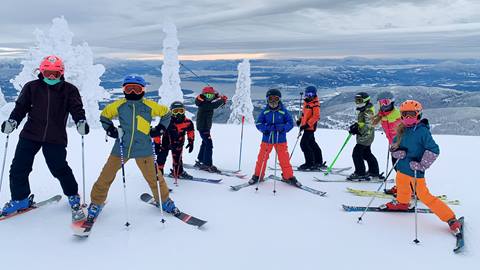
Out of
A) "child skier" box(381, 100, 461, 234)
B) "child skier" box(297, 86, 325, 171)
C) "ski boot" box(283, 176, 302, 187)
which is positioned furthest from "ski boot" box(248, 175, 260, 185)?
"child skier" box(381, 100, 461, 234)

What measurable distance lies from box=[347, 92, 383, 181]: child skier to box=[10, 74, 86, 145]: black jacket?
5.64 m

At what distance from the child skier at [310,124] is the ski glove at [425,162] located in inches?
147

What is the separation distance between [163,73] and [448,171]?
77.9ft

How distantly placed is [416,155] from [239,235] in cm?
289

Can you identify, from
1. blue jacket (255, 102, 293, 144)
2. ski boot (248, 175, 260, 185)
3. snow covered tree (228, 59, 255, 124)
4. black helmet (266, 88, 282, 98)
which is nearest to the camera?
black helmet (266, 88, 282, 98)

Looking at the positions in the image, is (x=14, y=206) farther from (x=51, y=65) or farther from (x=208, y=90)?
(x=208, y=90)

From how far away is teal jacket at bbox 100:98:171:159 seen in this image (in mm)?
5188

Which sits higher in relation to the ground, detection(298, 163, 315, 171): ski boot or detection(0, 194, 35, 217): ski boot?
detection(0, 194, 35, 217): ski boot

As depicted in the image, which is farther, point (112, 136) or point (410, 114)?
point (410, 114)

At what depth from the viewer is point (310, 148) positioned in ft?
30.7

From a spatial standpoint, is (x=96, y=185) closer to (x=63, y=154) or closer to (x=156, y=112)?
(x=63, y=154)

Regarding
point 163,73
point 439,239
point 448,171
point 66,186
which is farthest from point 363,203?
point 163,73

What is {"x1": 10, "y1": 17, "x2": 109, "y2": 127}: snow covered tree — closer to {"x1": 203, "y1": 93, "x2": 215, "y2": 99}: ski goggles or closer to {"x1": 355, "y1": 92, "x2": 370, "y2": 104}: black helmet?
{"x1": 203, "y1": 93, "x2": 215, "y2": 99}: ski goggles

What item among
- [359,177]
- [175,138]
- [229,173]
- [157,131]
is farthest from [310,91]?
[157,131]
